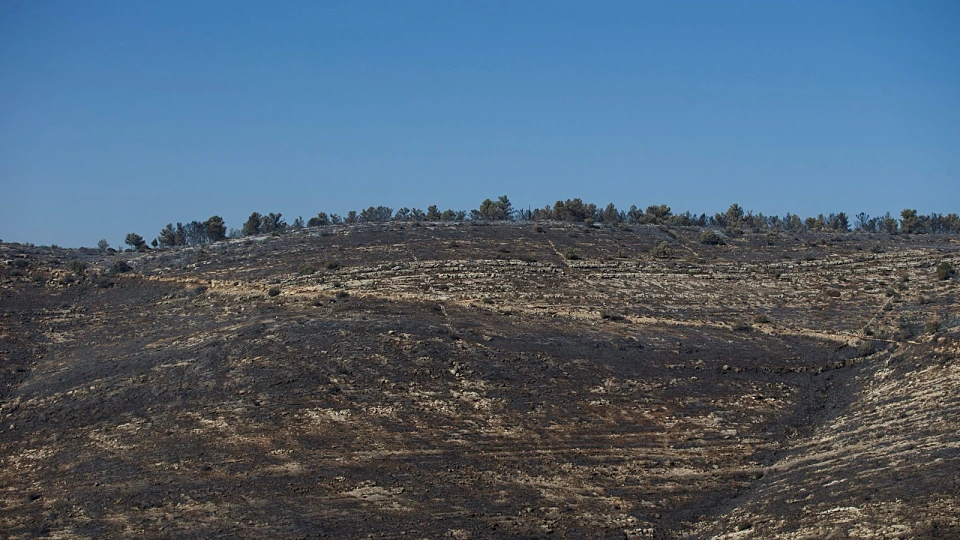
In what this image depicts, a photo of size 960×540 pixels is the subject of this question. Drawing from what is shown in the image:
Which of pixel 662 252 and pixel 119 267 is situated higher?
pixel 119 267

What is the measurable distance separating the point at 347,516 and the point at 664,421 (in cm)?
1352

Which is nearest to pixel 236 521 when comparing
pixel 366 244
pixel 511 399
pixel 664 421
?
pixel 511 399

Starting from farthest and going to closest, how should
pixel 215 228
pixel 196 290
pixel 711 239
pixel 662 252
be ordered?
pixel 215 228
pixel 711 239
pixel 662 252
pixel 196 290

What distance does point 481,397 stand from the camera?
1462 inches

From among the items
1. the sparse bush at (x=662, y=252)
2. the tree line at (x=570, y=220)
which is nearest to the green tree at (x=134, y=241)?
the tree line at (x=570, y=220)

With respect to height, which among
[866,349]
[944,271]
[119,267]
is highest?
[119,267]

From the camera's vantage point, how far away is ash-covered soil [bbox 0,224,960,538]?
1118 inches

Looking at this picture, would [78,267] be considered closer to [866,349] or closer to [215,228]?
[215,228]

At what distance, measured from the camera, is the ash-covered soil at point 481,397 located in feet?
93.2

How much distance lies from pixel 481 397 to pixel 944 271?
31812mm

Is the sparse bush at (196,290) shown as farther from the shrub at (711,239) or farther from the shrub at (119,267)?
the shrub at (711,239)

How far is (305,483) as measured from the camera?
30.7m

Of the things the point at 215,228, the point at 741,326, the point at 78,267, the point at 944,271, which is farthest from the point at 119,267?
the point at 944,271

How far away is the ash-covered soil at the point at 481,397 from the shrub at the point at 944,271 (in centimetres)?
68
